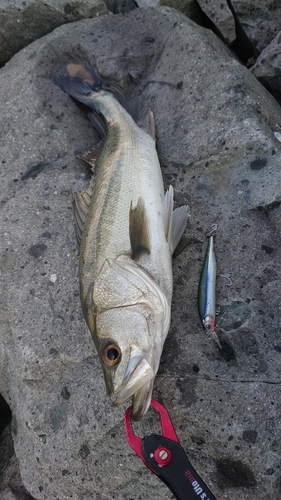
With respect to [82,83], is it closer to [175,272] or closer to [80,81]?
[80,81]

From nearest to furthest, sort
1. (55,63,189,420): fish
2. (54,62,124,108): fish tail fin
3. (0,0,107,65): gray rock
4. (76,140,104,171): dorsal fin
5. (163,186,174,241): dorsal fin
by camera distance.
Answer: (55,63,189,420): fish → (163,186,174,241): dorsal fin → (76,140,104,171): dorsal fin → (54,62,124,108): fish tail fin → (0,0,107,65): gray rock

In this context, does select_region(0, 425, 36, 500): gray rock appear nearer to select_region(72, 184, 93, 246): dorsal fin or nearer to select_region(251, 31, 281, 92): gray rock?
select_region(72, 184, 93, 246): dorsal fin

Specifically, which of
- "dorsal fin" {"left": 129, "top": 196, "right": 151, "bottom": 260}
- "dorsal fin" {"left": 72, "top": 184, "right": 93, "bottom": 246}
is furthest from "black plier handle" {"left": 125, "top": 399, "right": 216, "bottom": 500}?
"dorsal fin" {"left": 72, "top": 184, "right": 93, "bottom": 246}

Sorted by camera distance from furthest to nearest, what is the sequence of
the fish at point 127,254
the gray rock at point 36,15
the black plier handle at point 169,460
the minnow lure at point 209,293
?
1. the gray rock at point 36,15
2. the minnow lure at point 209,293
3. the fish at point 127,254
4. the black plier handle at point 169,460

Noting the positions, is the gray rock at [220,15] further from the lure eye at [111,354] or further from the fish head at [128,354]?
the lure eye at [111,354]

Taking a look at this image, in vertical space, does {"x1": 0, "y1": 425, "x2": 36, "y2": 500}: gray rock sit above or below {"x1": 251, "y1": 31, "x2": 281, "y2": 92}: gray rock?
below

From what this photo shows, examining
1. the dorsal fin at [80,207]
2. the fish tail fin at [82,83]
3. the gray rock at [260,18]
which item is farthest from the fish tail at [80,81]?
the gray rock at [260,18]
